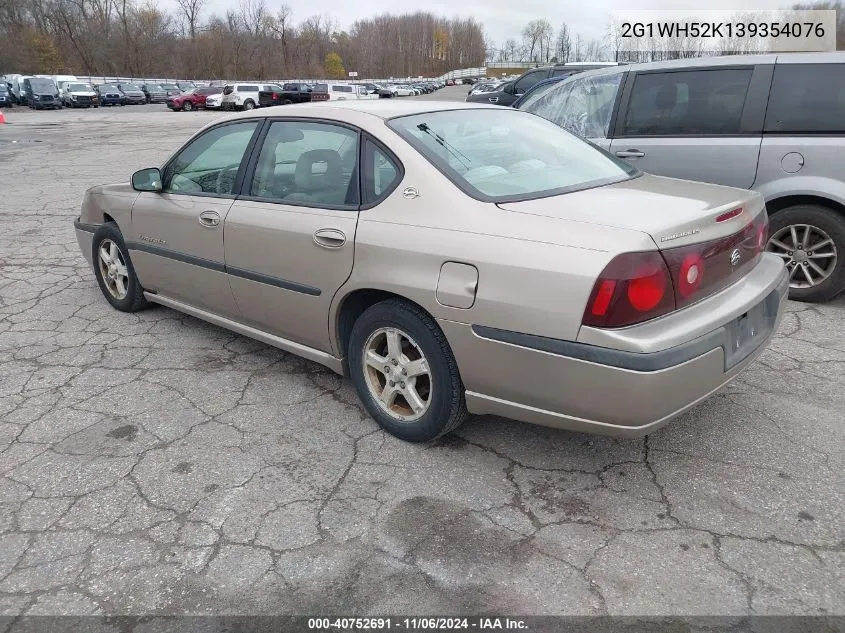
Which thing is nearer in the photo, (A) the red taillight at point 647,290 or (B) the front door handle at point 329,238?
(A) the red taillight at point 647,290

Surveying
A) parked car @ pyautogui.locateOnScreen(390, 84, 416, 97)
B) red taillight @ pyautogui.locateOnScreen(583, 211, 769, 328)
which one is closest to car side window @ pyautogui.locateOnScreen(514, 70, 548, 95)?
red taillight @ pyautogui.locateOnScreen(583, 211, 769, 328)

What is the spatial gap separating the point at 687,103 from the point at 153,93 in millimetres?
53738

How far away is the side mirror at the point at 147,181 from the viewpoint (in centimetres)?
423

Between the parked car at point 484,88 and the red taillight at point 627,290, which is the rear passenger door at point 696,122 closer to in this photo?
the red taillight at point 627,290

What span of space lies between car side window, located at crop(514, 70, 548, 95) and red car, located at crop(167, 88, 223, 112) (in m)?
27.3

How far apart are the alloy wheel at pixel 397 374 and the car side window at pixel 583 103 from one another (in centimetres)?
293

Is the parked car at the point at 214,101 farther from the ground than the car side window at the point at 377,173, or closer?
closer

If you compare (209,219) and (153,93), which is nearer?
(209,219)

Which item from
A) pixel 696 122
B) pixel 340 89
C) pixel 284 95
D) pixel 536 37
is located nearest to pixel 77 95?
pixel 284 95

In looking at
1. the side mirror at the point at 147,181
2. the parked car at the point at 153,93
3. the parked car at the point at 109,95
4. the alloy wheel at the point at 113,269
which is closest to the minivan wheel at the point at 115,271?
the alloy wheel at the point at 113,269

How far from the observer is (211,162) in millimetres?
4059

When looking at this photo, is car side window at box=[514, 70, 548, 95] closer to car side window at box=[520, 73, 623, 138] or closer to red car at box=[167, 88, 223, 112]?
car side window at box=[520, 73, 623, 138]

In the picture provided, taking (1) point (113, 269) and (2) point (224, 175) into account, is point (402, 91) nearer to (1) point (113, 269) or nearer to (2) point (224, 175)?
(1) point (113, 269)

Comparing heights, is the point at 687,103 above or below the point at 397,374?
above
